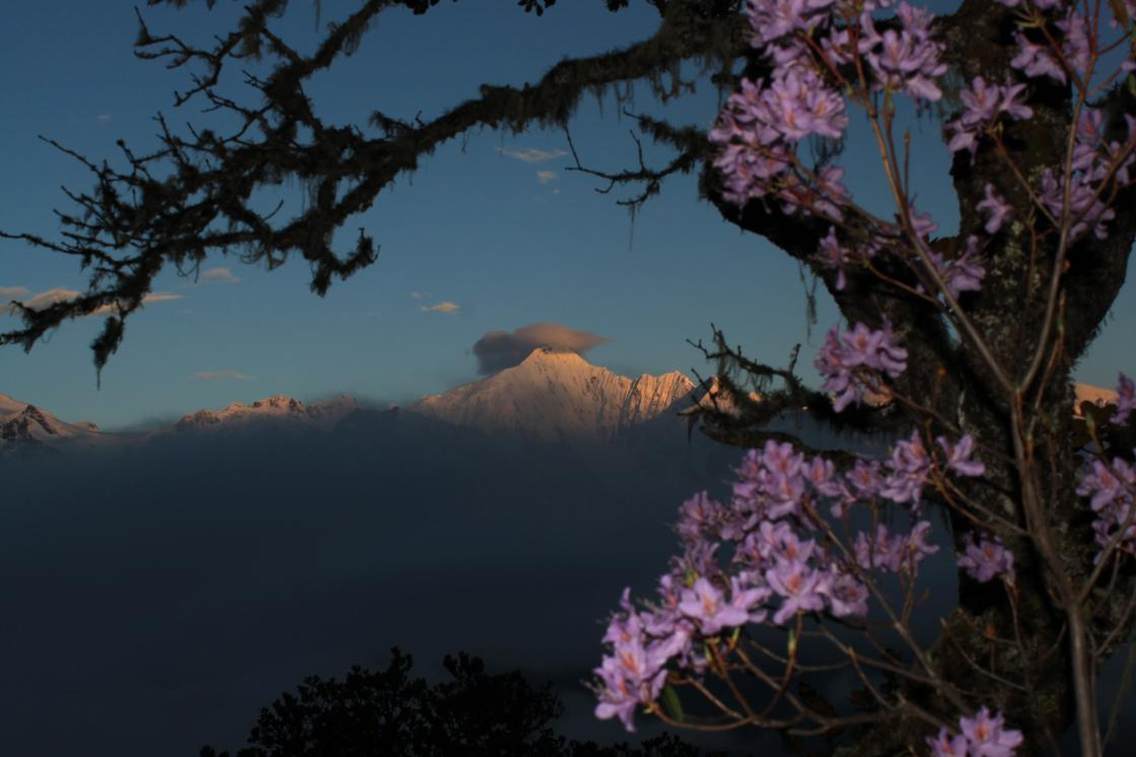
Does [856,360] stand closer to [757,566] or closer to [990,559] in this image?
[757,566]

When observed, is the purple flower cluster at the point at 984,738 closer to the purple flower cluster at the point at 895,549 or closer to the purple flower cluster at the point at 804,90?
the purple flower cluster at the point at 895,549

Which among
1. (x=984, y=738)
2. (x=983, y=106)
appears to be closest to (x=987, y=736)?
(x=984, y=738)

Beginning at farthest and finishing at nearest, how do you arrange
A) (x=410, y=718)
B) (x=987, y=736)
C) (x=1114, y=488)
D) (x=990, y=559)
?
(x=410, y=718)
(x=990, y=559)
(x=1114, y=488)
(x=987, y=736)

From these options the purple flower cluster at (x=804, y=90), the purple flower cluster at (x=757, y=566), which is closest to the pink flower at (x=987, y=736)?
the purple flower cluster at (x=757, y=566)

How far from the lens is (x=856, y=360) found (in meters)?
3.18

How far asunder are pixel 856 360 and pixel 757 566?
0.72 m

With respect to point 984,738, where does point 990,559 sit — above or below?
above

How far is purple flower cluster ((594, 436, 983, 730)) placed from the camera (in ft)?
7.84

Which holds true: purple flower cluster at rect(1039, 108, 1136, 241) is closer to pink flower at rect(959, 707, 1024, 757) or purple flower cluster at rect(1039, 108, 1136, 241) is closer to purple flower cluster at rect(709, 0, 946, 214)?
purple flower cluster at rect(709, 0, 946, 214)

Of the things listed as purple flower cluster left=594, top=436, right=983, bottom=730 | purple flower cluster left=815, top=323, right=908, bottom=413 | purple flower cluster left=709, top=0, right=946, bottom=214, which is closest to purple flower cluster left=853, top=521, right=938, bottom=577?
purple flower cluster left=594, top=436, right=983, bottom=730

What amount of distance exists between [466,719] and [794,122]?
20.7ft

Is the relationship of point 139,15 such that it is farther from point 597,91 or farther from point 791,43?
point 791,43

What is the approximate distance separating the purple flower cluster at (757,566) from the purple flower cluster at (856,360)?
9.5 inches

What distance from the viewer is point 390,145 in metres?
6.57
